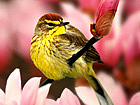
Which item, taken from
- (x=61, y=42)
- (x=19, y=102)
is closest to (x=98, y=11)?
(x=61, y=42)

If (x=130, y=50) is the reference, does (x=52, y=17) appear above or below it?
above

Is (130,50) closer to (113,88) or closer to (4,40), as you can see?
(113,88)

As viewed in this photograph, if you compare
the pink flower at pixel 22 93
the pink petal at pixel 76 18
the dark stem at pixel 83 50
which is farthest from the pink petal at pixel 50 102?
the pink petal at pixel 76 18

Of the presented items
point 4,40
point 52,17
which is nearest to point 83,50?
point 52,17

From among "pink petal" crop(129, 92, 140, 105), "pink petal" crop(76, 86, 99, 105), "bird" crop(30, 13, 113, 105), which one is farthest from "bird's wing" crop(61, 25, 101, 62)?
"pink petal" crop(129, 92, 140, 105)

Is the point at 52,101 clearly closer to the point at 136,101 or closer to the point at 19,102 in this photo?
the point at 19,102
